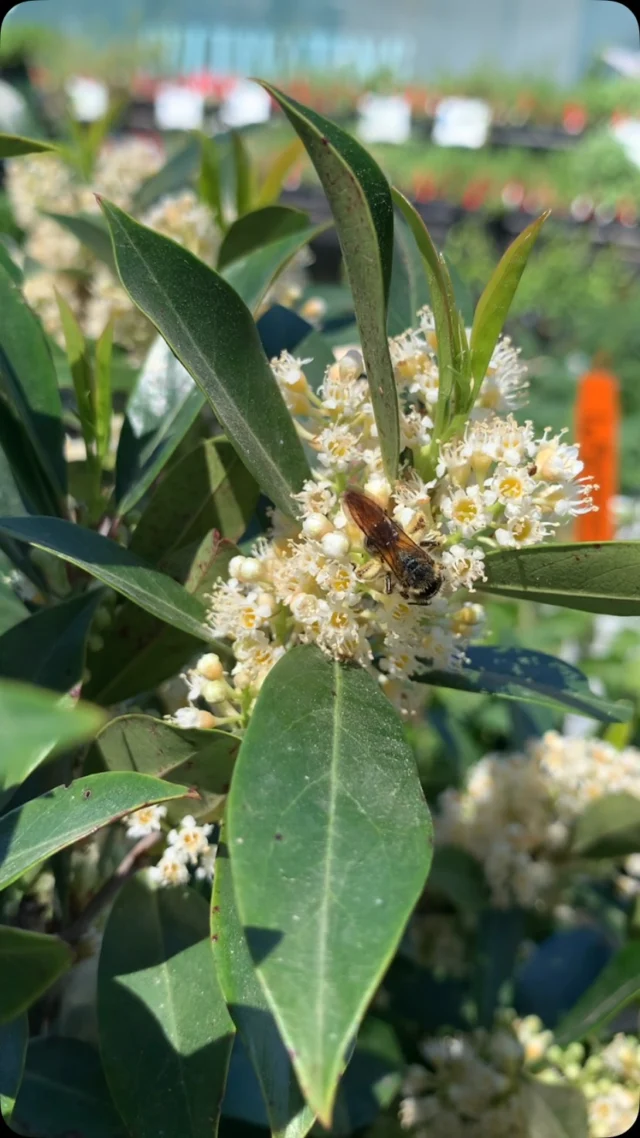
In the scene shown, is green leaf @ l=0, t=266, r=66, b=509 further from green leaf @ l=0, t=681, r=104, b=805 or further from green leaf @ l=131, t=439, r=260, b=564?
green leaf @ l=0, t=681, r=104, b=805

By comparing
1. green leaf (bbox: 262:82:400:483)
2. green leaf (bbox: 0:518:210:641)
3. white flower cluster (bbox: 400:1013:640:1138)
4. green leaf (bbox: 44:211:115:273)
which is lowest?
white flower cluster (bbox: 400:1013:640:1138)

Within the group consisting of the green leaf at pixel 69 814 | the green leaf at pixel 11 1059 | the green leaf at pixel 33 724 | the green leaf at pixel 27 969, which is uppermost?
the green leaf at pixel 33 724

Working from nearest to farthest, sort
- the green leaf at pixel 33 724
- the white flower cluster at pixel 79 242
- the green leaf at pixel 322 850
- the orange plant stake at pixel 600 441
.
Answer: the green leaf at pixel 33 724, the green leaf at pixel 322 850, the white flower cluster at pixel 79 242, the orange plant stake at pixel 600 441

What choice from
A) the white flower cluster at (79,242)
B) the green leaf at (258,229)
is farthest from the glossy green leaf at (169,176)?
the green leaf at (258,229)

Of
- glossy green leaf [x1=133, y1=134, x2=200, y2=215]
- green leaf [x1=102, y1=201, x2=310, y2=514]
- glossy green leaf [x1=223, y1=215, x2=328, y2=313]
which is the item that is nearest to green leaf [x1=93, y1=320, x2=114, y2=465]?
glossy green leaf [x1=223, y1=215, x2=328, y2=313]

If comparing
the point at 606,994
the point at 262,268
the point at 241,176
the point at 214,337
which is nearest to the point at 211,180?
the point at 241,176

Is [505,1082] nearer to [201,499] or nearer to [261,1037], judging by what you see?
[261,1037]

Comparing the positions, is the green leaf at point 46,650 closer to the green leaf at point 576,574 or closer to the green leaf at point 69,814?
→ the green leaf at point 69,814
